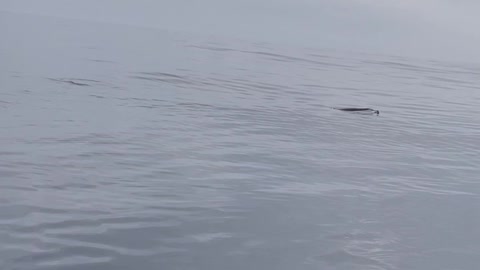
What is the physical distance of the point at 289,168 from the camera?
11695 mm

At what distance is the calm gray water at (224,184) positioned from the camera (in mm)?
7375

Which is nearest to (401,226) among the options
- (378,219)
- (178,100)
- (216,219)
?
(378,219)

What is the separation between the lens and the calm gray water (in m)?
7.38

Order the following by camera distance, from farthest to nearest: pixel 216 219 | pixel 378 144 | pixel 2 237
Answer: pixel 378 144, pixel 216 219, pixel 2 237

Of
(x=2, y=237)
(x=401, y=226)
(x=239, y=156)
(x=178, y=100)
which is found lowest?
(x=2, y=237)

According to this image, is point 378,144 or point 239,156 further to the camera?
point 378,144

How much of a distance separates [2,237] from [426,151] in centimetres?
1002

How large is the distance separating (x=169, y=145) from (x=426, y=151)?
5656mm

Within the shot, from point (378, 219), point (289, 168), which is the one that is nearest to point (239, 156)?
point (289, 168)

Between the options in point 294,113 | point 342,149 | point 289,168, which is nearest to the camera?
point 289,168

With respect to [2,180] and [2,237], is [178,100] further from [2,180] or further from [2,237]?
[2,237]

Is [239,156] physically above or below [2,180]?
above

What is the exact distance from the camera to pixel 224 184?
10.2 metres

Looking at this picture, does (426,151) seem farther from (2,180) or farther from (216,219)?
(2,180)
